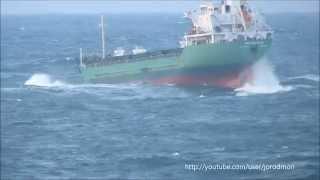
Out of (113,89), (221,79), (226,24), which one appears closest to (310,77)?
(226,24)

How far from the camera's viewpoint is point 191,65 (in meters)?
54.8

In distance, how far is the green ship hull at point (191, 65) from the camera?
179ft

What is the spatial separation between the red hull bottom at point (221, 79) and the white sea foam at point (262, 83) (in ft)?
1.75

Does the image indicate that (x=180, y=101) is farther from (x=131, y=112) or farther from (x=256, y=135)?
(x=256, y=135)

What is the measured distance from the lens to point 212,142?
1371 inches

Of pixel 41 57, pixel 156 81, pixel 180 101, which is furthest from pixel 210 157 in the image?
pixel 41 57

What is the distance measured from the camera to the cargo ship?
54500mm

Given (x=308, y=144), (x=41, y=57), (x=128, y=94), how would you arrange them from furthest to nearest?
1. (x=41, y=57)
2. (x=128, y=94)
3. (x=308, y=144)

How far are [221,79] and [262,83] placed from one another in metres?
2.93

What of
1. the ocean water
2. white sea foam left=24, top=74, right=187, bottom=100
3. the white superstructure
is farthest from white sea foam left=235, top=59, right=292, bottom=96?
white sea foam left=24, top=74, right=187, bottom=100

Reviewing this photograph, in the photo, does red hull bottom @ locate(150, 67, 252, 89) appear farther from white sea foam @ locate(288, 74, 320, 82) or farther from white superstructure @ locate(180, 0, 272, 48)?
white sea foam @ locate(288, 74, 320, 82)

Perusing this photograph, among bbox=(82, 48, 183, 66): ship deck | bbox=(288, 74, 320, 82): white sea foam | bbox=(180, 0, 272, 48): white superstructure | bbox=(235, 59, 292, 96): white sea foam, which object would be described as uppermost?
bbox=(180, 0, 272, 48): white superstructure

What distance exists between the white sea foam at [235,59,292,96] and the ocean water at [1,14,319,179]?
80mm

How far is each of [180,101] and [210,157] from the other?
16666 mm
